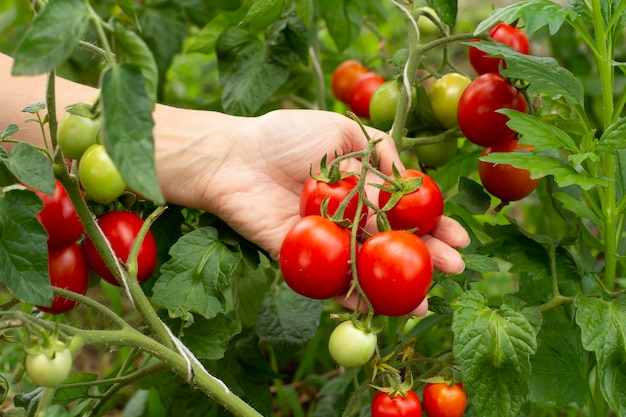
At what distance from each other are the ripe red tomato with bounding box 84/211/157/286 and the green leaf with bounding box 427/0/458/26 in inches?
27.1

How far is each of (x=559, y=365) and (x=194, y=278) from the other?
751 mm

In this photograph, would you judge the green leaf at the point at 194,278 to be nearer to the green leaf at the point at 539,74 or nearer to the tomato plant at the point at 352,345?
the tomato plant at the point at 352,345

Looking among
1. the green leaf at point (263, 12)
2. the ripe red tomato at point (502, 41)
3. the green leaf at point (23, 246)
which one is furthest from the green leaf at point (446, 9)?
the green leaf at point (23, 246)

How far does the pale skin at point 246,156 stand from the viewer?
1.44 meters

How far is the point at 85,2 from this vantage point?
79 cm

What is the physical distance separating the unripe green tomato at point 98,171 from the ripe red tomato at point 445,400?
619mm

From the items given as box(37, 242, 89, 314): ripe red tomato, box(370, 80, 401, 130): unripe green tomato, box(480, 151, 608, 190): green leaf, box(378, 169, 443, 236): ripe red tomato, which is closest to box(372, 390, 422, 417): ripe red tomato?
box(378, 169, 443, 236): ripe red tomato

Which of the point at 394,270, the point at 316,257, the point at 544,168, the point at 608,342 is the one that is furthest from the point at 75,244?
the point at 608,342

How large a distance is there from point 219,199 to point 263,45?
24.4 inches

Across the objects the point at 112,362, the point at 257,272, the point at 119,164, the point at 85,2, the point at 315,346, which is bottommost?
the point at 112,362

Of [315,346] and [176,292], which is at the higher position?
[176,292]

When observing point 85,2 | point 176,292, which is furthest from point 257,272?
point 85,2

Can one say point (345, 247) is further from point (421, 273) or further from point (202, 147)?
point (202, 147)

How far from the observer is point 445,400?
50.1 inches
